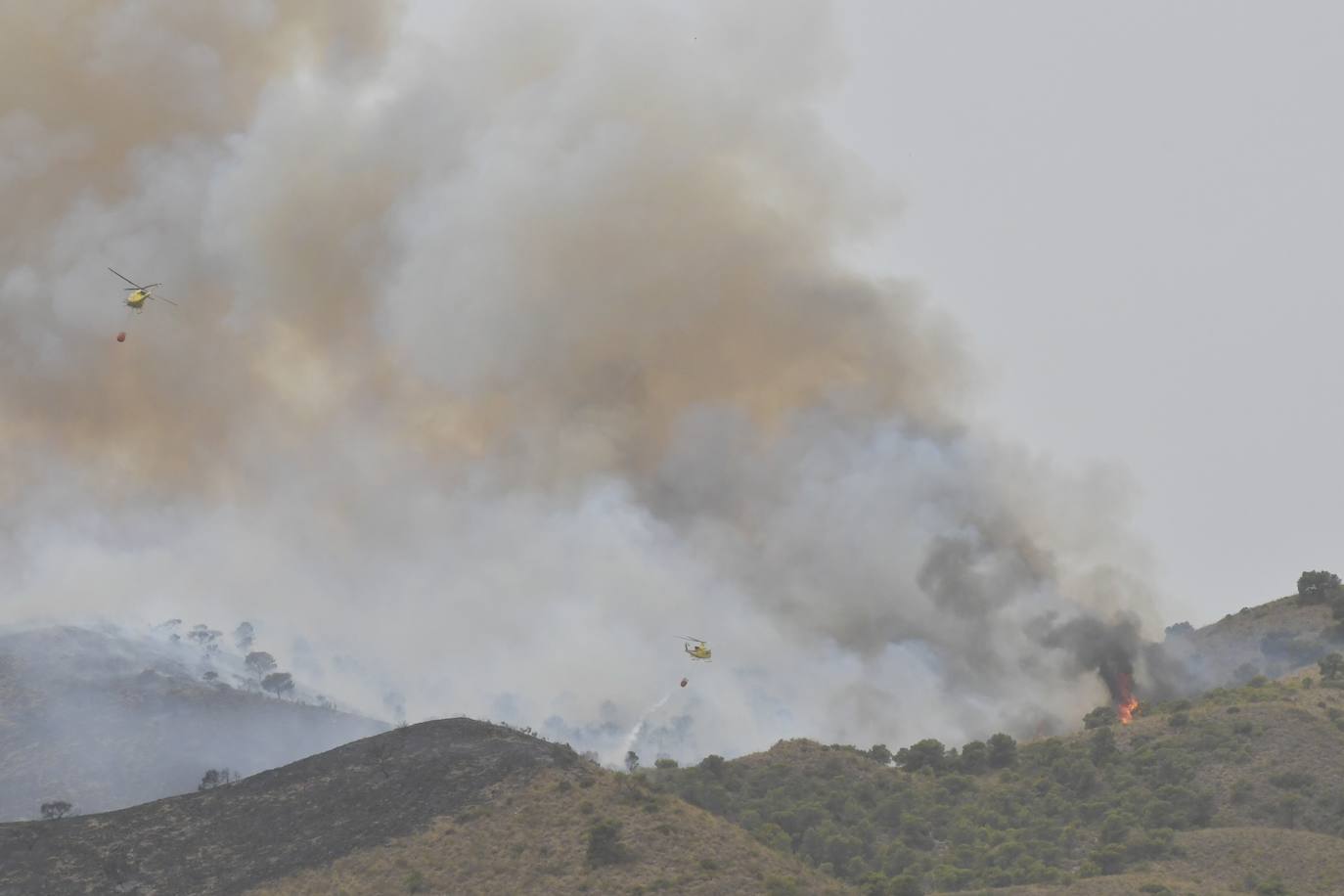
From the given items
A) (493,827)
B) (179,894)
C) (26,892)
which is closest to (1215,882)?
(493,827)

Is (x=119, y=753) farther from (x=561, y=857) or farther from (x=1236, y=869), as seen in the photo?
(x=1236, y=869)

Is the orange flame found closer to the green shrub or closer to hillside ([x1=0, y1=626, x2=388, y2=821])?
the green shrub

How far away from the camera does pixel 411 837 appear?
7362cm

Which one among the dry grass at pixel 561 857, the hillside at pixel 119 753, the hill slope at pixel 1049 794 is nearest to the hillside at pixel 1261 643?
the hill slope at pixel 1049 794

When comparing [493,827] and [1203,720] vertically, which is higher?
[1203,720]

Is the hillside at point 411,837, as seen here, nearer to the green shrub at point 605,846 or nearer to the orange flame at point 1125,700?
the green shrub at point 605,846

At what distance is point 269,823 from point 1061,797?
180 feet

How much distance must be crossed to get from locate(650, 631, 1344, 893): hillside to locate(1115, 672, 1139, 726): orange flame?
49.7 ft

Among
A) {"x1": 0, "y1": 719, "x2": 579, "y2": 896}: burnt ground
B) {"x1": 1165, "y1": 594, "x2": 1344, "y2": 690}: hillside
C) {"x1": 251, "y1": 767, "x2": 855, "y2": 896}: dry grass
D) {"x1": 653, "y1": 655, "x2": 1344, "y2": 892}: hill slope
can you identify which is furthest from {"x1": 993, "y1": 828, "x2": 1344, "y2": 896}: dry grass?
{"x1": 1165, "y1": 594, "x2": 1344, "y2": 690}: hillside

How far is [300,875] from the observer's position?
233ft

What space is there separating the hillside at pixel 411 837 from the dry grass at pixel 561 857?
0.10 metres

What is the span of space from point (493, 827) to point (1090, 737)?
55.0 metres

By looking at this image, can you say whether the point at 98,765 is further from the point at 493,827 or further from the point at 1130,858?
the point at 1130,858

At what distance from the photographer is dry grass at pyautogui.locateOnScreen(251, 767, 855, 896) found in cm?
6750
